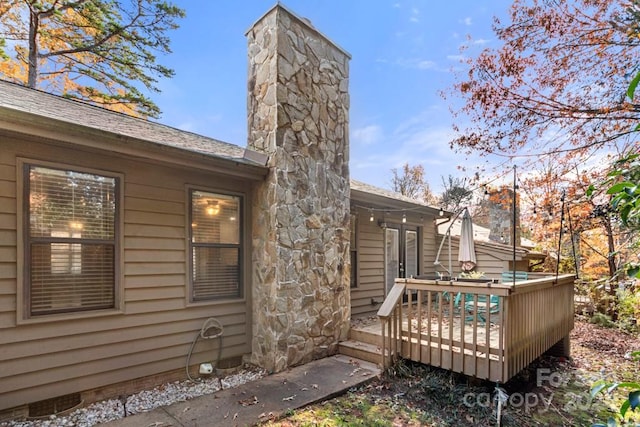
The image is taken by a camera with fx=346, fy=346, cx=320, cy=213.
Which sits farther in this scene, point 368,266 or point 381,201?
point 368,266

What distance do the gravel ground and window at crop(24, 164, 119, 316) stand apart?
1.04 metres

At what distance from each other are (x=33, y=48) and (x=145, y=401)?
1093cm

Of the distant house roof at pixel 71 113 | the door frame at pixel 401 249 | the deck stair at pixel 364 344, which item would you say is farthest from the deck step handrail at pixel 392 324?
the door frame at pixel 401 249

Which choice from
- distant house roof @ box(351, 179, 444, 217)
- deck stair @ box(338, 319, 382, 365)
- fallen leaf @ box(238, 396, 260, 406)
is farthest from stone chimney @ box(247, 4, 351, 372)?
distant house roof @ box(351, 179, 444, 217)

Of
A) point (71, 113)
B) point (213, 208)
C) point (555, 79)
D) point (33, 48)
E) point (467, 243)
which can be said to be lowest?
point (467, 243)

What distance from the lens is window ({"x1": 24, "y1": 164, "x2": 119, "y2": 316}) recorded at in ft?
11.5

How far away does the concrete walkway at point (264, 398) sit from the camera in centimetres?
334

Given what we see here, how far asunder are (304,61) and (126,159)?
2896 mm

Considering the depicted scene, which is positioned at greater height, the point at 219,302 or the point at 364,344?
the point at 219,302

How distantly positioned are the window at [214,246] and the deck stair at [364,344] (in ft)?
6.19

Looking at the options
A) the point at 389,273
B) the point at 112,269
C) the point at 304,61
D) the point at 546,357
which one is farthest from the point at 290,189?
the point at 546,357

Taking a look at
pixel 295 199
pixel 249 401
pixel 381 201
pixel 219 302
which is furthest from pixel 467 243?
pixel 249 401

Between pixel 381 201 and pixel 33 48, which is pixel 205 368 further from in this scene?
pixel 33 48

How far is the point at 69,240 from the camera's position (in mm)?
3721
